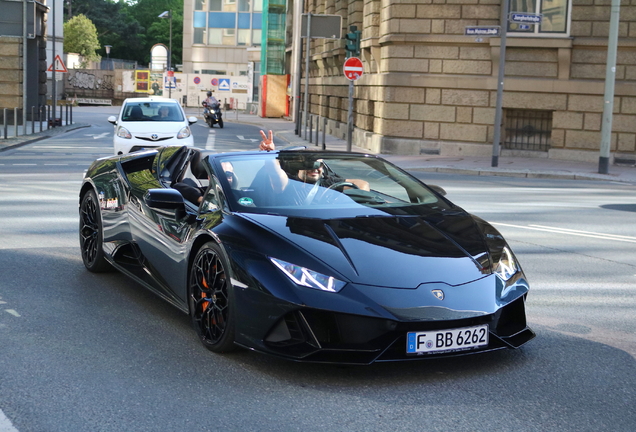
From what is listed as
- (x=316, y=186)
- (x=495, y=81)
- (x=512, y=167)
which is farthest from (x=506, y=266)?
(x=495, y=81)

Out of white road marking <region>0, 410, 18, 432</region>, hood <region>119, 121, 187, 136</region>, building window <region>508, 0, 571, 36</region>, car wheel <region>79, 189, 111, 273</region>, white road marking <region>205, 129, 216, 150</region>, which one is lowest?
white road marking <region>205, 129, 216, 150</region>

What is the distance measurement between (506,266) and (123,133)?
16630mm

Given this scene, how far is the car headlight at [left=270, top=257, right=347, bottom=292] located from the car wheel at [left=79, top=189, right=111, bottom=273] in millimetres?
2957

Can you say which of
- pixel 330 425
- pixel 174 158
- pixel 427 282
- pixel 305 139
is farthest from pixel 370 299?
pixel 305 139

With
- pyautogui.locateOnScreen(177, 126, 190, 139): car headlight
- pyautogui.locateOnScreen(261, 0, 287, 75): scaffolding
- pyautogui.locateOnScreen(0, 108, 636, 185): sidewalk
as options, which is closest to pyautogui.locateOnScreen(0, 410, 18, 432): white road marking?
pyautogui.locateOnScreen(177, 126, 190, 139): car headlight

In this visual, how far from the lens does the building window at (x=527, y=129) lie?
25.4 m

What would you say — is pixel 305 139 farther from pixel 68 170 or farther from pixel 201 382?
pixel 201 382

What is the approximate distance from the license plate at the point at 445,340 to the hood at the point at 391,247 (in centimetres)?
27

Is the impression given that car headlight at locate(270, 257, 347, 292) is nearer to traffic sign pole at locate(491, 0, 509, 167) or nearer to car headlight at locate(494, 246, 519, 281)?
car headlight at locate(494, 246, 519, 281)

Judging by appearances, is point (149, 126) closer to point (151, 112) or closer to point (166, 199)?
point (151, 112)

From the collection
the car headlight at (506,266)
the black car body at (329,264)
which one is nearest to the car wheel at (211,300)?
the black car body at (329,264)

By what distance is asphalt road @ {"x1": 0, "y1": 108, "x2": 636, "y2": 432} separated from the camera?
413cm

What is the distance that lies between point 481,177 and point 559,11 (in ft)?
23.0

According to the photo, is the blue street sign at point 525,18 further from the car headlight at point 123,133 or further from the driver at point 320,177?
the driver at point 320,177
